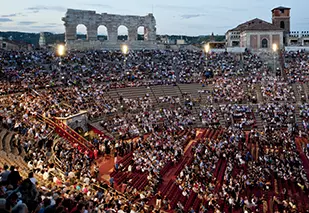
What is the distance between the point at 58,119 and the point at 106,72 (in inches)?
746

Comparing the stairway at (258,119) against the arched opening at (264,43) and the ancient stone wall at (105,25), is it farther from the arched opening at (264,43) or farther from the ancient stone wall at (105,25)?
the ancient stone wall at (105,25)

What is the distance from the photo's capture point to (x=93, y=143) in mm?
24609

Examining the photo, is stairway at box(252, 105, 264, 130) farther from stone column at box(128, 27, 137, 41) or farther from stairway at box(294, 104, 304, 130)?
stone column at box(128, 27, 137, 41)

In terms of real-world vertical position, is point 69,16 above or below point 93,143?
above

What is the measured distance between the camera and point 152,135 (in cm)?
2709

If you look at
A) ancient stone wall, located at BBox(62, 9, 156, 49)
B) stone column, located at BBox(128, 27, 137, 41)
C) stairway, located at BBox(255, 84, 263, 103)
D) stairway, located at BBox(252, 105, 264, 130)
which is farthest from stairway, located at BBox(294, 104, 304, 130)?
stone column, located at BBox(128, 27, 137, 41)

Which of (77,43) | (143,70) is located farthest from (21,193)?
(77,43)

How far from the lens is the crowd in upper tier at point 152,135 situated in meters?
15.2

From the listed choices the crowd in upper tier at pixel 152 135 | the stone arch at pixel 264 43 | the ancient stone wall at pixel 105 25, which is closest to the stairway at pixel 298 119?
the crowd in upper tier at pixel 152 135

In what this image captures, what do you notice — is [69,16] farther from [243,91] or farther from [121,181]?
[121,181]

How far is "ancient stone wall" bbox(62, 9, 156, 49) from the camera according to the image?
50.9m

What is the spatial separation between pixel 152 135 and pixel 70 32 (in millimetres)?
30672

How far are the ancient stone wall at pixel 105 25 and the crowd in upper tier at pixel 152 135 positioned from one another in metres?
4.33

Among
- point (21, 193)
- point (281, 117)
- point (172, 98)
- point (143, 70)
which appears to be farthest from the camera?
point (143, 70)
